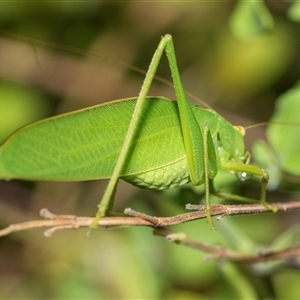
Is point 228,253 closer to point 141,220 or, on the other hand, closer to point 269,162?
point 141,220

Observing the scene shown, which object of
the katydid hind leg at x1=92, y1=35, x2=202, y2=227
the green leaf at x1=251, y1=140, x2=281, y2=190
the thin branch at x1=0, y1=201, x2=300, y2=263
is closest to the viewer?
the thin branch at x1=0, y1=201, x2=300, y2=263

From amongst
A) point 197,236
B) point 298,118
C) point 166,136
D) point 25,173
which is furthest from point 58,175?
point 197,236

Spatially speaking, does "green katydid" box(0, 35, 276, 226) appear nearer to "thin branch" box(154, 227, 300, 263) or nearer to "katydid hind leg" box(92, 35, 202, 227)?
"katydid hind leg" box(92, 35, 202, 227)

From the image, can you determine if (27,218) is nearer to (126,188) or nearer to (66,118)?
(126,188)

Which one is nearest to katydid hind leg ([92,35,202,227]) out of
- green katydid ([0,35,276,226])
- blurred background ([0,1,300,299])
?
green katydid ([0,35,276,226])

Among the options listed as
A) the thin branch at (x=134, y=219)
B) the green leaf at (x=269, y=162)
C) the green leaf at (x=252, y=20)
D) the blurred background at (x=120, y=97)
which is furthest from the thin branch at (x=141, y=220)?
the blurred background at (x=120, y=97)

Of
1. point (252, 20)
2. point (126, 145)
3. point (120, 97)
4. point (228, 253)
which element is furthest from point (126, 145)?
point (120, 97)
